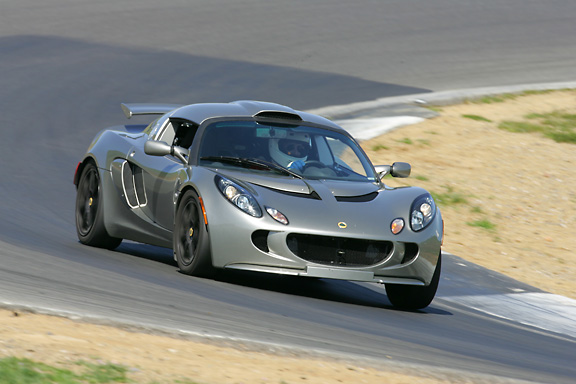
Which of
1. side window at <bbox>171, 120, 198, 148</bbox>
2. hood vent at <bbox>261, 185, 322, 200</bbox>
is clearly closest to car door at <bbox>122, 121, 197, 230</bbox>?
side window at <bbox>171, 120, 198, 148</bbox>

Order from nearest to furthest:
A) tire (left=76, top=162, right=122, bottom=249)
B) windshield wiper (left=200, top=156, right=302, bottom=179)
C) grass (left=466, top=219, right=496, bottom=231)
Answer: windshield wiper (left=200, top=156, right=302, bottom=179), tire (left=76, top=162, right=122, bottom=249), grass (left=466, top=219, right=496, bottom=231)

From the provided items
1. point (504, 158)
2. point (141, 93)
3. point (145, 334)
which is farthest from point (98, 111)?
point (145, 334)

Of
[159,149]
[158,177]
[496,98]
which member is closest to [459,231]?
[158,177]

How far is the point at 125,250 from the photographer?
9.37 metres

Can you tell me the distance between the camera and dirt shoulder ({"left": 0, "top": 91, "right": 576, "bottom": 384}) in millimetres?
5121

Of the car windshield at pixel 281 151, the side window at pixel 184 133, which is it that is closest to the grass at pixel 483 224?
the car windshield at pixel 281 151

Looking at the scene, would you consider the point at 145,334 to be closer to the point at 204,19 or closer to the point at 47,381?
the point at 47,381

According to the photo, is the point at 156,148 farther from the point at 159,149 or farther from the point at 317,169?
the point at 317,169

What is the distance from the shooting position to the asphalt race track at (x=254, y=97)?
21.0 feet

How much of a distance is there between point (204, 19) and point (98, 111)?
8.18m

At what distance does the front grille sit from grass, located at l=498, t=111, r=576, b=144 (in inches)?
382

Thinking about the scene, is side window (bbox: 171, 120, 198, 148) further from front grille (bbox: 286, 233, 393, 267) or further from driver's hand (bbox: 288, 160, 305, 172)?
front grille (bbox: 286, 233, 393, 267)

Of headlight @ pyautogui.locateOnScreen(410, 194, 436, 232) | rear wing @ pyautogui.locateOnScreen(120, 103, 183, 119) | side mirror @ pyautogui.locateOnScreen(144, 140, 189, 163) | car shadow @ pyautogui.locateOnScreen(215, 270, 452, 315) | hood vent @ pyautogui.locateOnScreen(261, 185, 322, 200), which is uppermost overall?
rear wing @ pyautogui.locateOnScreen(120, 103, 183, 119)

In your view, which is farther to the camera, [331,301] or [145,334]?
[331,301]
